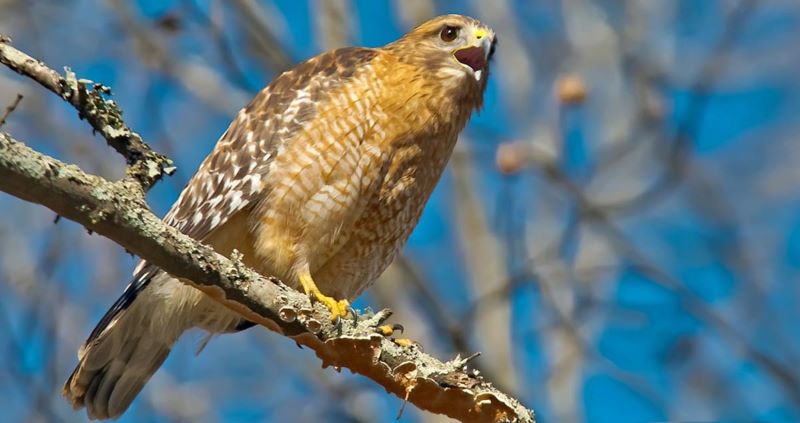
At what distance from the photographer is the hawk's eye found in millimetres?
5832

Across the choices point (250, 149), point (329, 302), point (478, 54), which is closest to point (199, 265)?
point (329, 302)

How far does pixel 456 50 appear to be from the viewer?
226 inches

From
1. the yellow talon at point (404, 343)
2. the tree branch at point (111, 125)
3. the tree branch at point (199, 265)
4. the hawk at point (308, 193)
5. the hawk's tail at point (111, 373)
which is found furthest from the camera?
the hawk's tail at point (111, 373)

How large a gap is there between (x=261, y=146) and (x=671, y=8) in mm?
6861

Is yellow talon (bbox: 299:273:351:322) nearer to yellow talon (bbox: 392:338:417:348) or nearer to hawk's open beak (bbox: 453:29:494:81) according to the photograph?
yellow talon (bbox: 392:338:417:348)

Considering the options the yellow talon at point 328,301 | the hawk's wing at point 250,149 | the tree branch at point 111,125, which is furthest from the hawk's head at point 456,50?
the tree branch at point 111,125

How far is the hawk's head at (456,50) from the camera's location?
5535mm

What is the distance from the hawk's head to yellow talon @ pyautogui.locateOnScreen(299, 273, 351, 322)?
3.90 ft

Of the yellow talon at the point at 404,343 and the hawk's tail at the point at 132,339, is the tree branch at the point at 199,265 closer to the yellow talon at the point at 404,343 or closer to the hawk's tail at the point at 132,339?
the yellow talon at the point at 404,343

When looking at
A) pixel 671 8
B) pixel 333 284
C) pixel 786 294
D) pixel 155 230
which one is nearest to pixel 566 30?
pixel 671 8

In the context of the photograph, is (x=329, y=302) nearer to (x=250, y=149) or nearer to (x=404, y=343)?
(x=404, y=343)

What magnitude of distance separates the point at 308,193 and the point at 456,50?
1.25m

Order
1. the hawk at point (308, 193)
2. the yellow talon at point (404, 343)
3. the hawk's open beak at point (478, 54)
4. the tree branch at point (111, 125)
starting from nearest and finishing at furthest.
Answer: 1. the tree branch at point (111, 125)
2. the yellow talon at point (404, 343)
3. the hawk at point (308, 193)
4. the hawk's open beak at point (478, 54)

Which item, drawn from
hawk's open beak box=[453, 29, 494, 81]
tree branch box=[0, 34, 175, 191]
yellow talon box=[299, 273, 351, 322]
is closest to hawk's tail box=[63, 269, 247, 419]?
yellow talon box=[299, 273, 351, 322]
